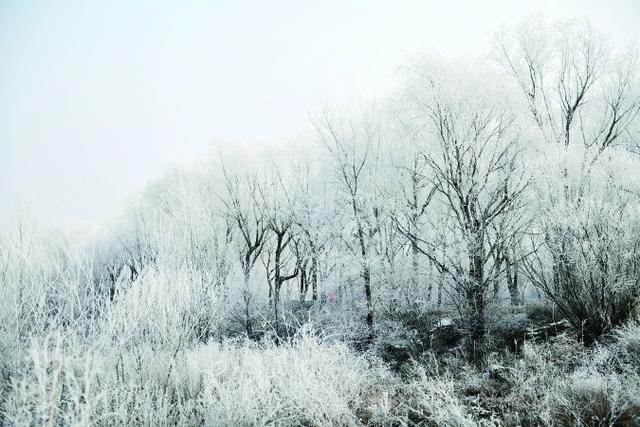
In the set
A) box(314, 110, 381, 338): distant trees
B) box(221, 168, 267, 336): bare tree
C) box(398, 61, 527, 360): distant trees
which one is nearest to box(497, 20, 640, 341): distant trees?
box(398, 61, 527, 360): distant trees

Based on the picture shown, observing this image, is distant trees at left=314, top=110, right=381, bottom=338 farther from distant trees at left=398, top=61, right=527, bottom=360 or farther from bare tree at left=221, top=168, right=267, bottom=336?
bare tree at left=221, top=168, right=267, bottom=336

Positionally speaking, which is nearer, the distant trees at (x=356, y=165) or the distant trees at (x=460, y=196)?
the distant trees at (x=460, y=196)

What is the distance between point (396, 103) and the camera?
438 inches

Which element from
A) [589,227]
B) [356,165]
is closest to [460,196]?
[589,227]

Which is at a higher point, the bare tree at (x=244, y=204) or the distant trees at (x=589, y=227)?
the bare tree at (x=244, y=204)

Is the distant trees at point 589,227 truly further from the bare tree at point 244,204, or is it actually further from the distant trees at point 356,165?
the bare tree at point 244,204

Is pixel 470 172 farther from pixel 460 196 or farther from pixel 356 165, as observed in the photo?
pixel 356 165

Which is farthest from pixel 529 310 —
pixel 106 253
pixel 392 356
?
pixel 106 253

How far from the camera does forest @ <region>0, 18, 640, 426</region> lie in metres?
5.39

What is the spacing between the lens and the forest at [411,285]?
212 inches

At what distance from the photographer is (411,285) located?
494 inches

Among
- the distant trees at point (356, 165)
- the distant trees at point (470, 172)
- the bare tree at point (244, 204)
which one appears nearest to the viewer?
the distant trees at point (470, 172)

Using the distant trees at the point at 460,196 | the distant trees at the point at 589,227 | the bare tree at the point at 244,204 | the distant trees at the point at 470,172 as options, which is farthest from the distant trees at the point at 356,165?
the distant trees at the point at 589,227

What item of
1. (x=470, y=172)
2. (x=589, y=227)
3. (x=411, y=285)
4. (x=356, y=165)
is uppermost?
(x=356, y=165)
